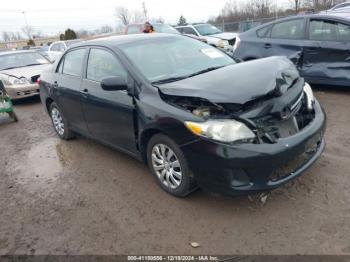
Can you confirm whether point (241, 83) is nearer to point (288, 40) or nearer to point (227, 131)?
point (227, 131)

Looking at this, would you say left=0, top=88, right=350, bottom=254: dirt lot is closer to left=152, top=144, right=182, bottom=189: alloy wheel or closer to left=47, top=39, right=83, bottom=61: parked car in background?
left=152, top=144, right=182, bottom=189: alloy wheel

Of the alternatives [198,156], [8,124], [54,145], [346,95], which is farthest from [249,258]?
[8,124]

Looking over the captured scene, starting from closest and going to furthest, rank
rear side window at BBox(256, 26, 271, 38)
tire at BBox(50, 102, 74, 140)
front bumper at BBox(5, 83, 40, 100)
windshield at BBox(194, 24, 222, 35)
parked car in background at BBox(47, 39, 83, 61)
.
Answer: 1. tire at BBox(50, 102, 74, 140)
2. rear side window at BBox(256, 26, 271, 38)
3. front bumper at BBox(5, 83, 40, 100)
4. windshield at BBox(194, 24, 222, 35)
5. parked car in background at BBox(47, 39, 83, 61)

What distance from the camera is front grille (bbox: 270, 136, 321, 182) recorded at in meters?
3.02

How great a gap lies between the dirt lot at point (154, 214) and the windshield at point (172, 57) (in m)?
1.32

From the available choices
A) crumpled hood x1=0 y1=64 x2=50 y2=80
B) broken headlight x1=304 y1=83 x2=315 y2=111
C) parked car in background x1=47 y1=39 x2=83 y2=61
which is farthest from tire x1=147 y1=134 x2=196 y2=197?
parked car in background x1=47 y1=39 x2=83 y2=61

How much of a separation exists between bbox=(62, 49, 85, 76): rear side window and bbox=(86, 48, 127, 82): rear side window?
0.91ft

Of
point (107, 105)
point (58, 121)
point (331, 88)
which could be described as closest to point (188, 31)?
point (331, 88)

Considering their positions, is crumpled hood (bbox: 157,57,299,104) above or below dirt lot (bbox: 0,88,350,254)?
above

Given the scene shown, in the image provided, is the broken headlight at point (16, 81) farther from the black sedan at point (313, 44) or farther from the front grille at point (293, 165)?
the front grille at point (293, 165)

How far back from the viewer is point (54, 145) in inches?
229

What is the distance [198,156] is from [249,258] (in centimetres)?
95

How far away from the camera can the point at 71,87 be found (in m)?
4.91

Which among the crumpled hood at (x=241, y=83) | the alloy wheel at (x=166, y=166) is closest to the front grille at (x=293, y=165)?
the crumpled hood at (x=241, y=83)
